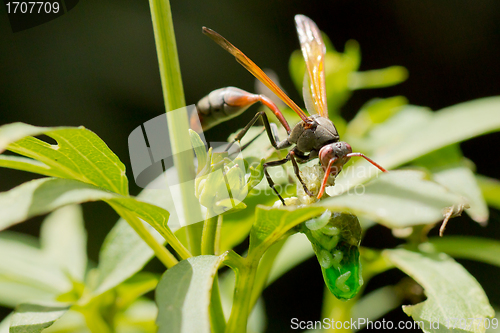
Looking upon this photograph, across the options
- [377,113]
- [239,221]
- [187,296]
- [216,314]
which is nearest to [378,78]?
[377,113]

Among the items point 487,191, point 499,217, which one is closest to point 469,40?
point 499,217

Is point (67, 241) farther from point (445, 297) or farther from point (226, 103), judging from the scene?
point (445, 297)

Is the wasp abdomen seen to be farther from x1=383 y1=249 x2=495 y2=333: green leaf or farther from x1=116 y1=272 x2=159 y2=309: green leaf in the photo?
x1=383 y1=249 x2=495 y2=333: green leaf

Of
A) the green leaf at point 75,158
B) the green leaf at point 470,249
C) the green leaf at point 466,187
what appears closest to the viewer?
the green leaf at point 75,158

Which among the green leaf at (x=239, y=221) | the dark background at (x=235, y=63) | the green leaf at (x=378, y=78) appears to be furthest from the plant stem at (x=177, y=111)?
the dark background at (x=235, y=63)

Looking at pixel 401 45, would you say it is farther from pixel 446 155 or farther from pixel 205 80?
pixel 446 155

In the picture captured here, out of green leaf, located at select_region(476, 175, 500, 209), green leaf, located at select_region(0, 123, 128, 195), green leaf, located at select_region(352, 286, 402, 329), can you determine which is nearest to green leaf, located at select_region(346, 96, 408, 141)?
green leaf, located at select_region(476, 175, 500, 209)

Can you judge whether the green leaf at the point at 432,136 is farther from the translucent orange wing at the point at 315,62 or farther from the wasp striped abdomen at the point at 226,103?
the wasp striped abdomen at the point at 226,103
